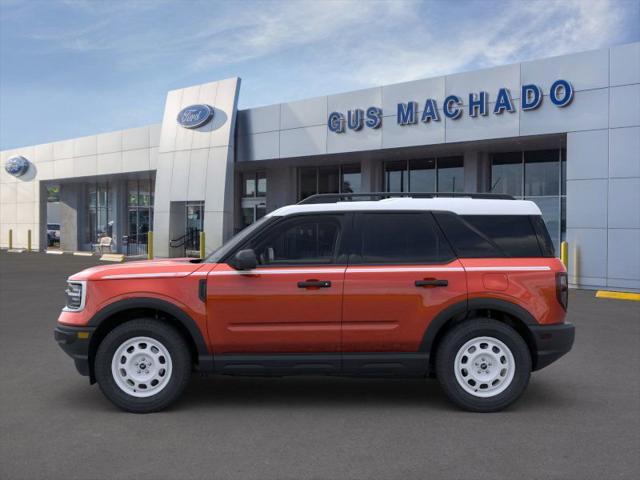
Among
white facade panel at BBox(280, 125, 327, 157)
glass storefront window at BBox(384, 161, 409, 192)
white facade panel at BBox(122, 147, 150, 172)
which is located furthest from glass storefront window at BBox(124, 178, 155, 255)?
glass storefront window at BBox(384, 161, 409, 192)

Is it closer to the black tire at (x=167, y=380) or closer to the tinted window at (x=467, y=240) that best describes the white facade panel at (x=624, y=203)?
the tinted window at (x=467, y=240)

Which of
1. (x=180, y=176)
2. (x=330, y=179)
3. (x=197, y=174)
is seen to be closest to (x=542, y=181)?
(x=330, y=179)

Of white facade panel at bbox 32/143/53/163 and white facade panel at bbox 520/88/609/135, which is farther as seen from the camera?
white facade panel at bbox 32/143/53/163

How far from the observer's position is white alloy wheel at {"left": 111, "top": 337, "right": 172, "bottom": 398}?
522cm

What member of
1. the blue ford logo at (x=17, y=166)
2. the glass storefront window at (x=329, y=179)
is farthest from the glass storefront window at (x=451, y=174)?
the blue ford logo at (x=17, y=166)

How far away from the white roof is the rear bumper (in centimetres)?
104

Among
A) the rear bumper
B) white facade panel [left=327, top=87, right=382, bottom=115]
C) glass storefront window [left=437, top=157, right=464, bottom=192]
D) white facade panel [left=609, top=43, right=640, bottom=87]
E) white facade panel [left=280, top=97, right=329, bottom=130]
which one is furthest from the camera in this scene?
white facade panel [left=280, top=97, right=329, bottom=130]

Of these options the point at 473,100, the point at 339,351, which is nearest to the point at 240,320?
the point at 339,351

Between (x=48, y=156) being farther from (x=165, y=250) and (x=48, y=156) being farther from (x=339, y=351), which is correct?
(x=339, y=351)

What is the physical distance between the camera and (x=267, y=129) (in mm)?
23812

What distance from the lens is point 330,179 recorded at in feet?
83.9

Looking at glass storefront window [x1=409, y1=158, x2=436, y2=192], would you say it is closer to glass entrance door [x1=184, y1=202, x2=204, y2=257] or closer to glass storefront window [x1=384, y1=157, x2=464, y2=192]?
glass storefront window [x1=384, y1=157, x2=464, y2=192]

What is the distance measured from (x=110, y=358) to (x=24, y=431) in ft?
2.78

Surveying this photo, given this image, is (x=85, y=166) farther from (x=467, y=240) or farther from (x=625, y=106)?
(x=467, y=240)
